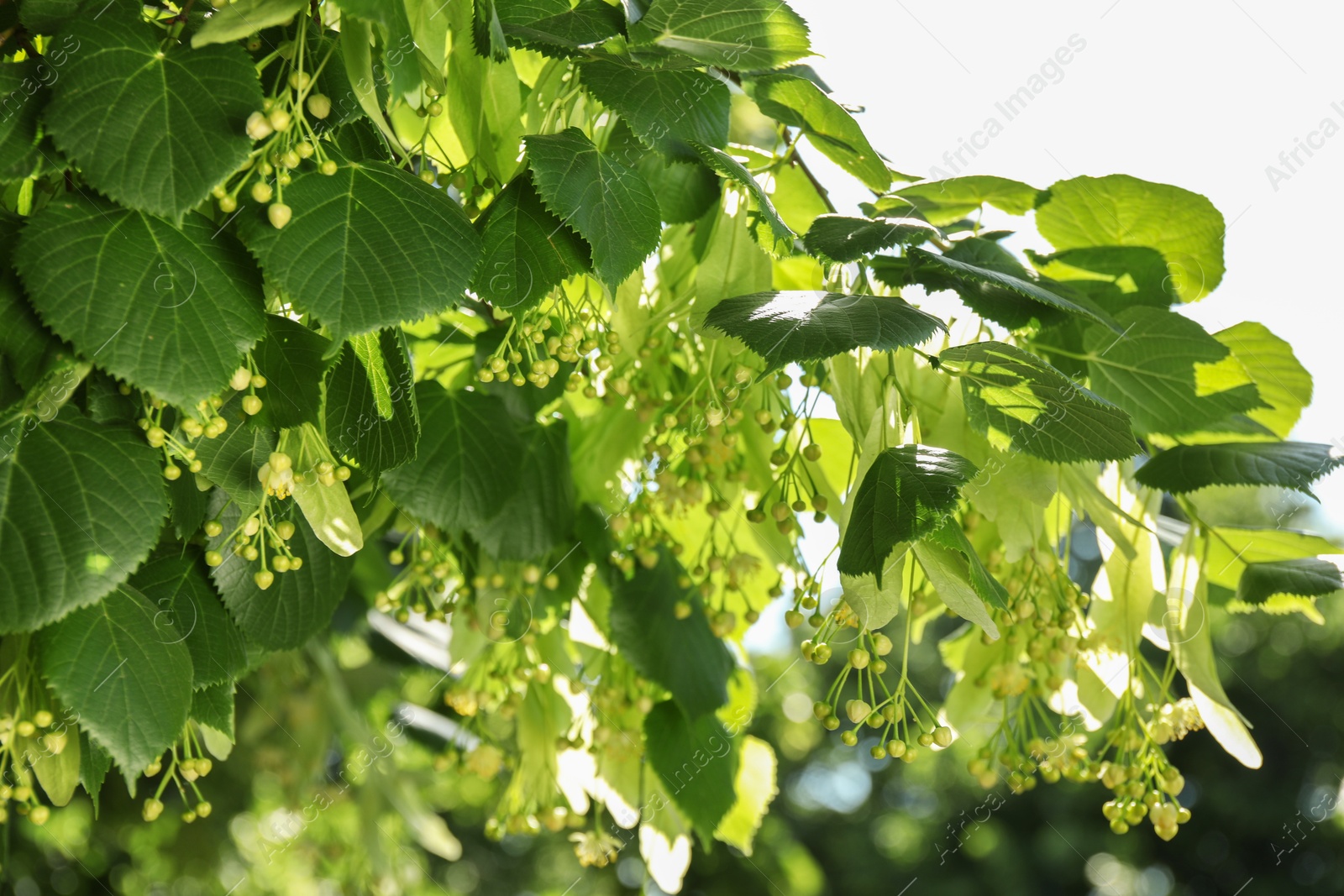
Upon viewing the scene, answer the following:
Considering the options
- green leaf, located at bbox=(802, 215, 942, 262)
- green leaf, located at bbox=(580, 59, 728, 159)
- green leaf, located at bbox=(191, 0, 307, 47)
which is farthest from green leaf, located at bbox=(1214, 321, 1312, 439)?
green leaf, located at bbox=(191, 0, 307, 47)

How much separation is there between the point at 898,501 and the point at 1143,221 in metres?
0.39

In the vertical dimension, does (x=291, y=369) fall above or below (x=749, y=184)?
below

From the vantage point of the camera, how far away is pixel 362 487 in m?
0.75

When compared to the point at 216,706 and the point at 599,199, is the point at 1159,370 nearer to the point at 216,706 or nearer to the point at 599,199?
the point at 599,199

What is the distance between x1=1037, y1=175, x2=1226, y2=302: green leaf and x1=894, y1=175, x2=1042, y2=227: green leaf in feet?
0.07

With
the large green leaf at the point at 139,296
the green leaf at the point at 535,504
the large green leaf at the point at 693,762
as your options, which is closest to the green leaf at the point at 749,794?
the large green leaf at the point at 693,762

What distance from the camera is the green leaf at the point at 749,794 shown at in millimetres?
978

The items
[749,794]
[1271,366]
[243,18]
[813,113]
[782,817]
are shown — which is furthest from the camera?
[782,817]

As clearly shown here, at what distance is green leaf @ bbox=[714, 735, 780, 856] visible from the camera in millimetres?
978

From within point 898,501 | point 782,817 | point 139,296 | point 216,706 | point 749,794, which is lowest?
point 782,817

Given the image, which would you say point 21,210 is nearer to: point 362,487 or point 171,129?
point 171,129

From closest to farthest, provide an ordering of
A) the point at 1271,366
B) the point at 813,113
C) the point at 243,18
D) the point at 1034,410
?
the point at 243,18
the point at 1034,410
the point at 813,113
the point at 1271,366

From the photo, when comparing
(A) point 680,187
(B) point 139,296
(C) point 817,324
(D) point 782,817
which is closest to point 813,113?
(A) point 680,187

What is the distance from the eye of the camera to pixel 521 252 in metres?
0.59
